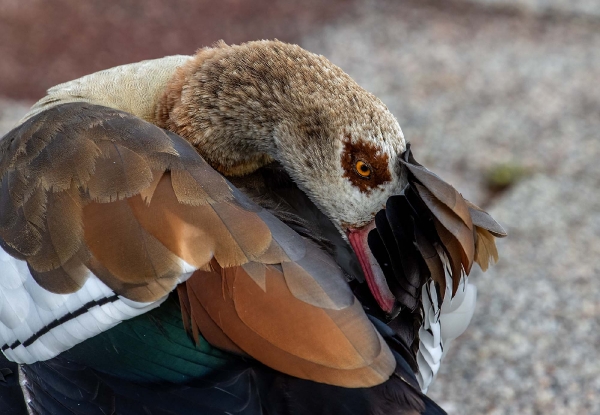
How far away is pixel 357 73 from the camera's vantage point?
5867 mm

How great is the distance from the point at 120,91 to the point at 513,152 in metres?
3.11

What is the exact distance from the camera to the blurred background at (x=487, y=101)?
3.35 m

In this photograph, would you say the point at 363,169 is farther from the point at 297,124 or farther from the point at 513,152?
the point at 513,152

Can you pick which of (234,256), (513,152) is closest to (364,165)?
(234,256)

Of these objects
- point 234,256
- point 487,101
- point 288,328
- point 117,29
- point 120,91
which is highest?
point 120,91

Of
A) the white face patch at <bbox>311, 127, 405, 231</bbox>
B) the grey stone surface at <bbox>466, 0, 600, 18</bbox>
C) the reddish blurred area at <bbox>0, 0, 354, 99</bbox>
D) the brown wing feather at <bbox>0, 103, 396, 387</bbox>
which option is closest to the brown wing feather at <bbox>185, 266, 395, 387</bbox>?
the brown wing feather at <bbox>0, 103, 396, 387</bbox>

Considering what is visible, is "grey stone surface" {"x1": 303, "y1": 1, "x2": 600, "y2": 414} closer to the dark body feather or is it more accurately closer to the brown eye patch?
the brown eye patch

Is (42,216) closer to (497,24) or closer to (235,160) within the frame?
(235,160)

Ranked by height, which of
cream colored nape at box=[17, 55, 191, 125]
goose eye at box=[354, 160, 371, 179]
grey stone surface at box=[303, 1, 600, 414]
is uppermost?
cream colored nape at box=[17, 55, 191, 125]

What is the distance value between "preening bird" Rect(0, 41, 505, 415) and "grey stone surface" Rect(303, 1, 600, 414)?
3.49 feet

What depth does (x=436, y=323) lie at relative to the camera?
2.17 m

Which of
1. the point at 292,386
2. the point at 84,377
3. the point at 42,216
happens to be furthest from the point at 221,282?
the point at 42,216

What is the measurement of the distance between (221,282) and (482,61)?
16.0 ft

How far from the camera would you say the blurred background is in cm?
335
